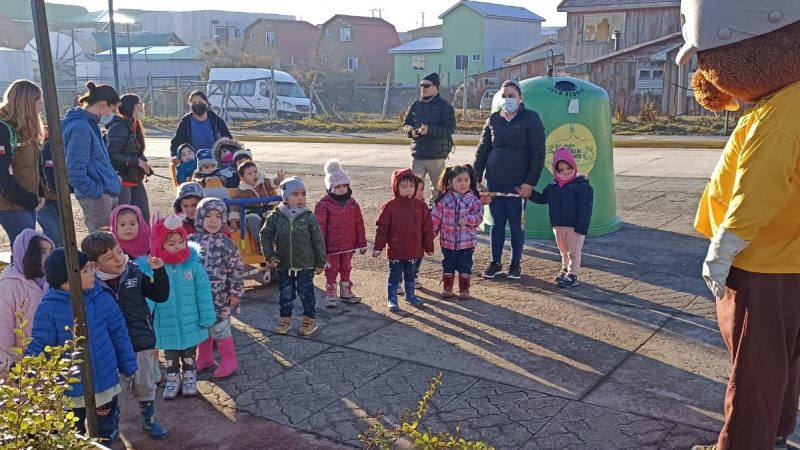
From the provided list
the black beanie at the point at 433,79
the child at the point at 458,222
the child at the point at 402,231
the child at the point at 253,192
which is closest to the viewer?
the child at the point at 402,231

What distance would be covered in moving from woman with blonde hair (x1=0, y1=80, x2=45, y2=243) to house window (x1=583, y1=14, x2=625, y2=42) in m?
33.1

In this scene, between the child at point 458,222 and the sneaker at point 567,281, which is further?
the sneaker at point 567,281

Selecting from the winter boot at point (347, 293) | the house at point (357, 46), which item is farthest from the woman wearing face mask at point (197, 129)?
the house at point (357, 46)

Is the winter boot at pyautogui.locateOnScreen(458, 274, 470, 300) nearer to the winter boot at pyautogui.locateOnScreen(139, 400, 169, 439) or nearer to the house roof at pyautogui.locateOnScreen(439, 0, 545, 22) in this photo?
the winter boot at pyautogui.locateOnScreen(139, 400, 169, 439)

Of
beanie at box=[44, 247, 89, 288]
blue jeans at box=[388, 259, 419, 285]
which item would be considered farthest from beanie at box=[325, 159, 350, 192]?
beanie at box=[44, 247, 89, 288]

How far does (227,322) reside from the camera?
5203 millimetres

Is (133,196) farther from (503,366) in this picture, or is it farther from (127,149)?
(503,366)

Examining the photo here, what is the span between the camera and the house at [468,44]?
2008 inches

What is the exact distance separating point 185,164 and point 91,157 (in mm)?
2134

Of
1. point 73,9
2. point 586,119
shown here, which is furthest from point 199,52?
point 586,119

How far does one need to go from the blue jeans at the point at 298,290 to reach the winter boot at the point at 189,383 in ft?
3.80

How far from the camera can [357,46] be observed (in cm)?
5619

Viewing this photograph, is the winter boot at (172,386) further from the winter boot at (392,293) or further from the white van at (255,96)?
the white van at (255,96)

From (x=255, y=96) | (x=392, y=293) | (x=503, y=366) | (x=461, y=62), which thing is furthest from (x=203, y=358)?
(x=461, y=62)
